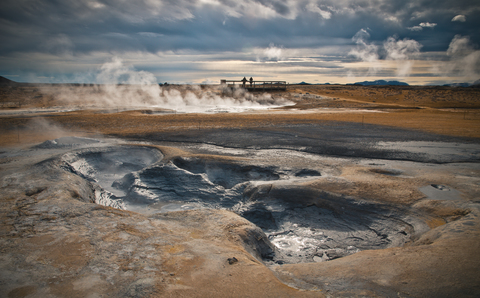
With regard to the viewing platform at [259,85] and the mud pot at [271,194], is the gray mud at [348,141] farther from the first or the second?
the viewing platform at [259,85]

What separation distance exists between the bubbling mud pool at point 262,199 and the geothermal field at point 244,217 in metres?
0.03

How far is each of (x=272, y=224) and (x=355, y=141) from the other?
647 cm

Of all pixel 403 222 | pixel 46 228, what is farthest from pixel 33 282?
pixel 403 222

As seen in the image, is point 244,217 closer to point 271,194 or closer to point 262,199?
point 262,199

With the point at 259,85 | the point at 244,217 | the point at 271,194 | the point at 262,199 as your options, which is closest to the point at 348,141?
the point at 271,194

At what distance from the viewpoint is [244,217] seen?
5.50 m

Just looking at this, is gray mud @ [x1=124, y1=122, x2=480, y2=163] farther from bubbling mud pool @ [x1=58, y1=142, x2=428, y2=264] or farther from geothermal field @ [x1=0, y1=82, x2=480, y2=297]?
bubbling mud pool @ [x1=58, y1=142, x2=428, y2=264]

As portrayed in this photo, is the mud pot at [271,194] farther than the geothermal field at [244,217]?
Yes

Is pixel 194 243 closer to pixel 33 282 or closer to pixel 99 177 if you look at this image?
pixel 33 282

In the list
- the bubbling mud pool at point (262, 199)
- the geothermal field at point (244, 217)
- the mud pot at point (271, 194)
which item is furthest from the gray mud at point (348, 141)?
the bubbling mud pool at point (262, 199)

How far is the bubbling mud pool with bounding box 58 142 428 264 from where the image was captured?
450 centimetres

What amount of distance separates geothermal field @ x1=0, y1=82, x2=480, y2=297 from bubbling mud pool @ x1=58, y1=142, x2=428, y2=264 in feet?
0.10

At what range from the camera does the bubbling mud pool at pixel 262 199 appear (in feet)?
14.8

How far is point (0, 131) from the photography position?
40.5 ft
